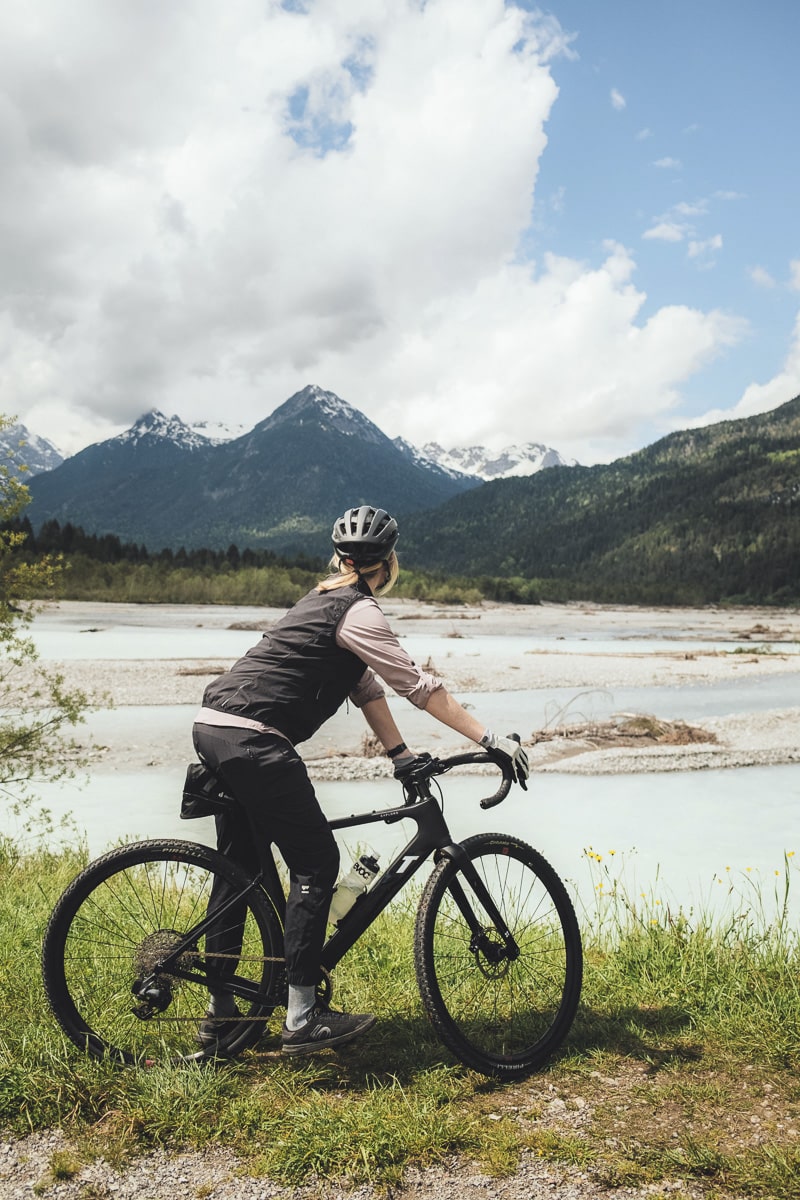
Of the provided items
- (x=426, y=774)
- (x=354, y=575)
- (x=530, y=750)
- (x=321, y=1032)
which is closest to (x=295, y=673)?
(x=354, y=575)

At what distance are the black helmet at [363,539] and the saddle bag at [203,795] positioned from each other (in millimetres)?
1328

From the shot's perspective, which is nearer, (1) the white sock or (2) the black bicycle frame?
(1) the white sock

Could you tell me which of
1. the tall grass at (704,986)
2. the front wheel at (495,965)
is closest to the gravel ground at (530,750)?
the front wheel at (495,965)

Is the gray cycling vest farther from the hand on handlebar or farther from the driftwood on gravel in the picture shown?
the driftwood on gravel

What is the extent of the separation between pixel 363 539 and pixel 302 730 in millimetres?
1051

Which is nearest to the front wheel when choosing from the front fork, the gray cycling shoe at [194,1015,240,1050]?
the front fork

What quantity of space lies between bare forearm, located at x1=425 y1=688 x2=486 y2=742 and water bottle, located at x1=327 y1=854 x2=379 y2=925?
0.89 m

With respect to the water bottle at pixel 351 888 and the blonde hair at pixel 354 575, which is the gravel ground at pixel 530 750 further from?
the blonde hair at pixel 354 575

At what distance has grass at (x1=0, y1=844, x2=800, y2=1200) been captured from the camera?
3.53 metres

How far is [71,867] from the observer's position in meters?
8.23

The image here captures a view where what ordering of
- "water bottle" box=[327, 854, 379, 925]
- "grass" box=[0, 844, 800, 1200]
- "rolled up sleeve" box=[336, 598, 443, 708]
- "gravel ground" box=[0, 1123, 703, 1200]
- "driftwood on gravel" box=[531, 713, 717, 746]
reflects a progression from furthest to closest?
"driftwood on gravel" box=[531, 713, 717, 746] → "water bottle" box=[327, 854, 379, 925] → "rolled up sleeve" box=[336, 598, 443, 708] → "grass" box=[0, 844, 800, 1200] → "gravel ground" box=[0, 1123, 703, 1200]

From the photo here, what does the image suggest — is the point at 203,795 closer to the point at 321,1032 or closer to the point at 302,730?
the point at 302,730

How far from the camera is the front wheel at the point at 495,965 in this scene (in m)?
4.23

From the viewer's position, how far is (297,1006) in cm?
420
